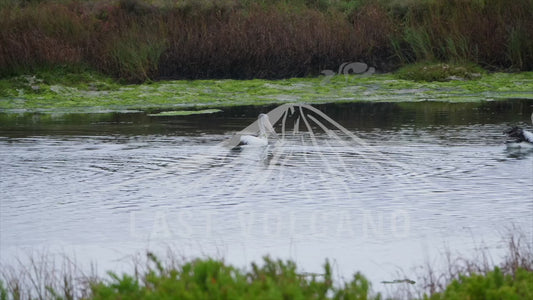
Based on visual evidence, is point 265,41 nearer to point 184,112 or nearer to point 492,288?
point 184,112

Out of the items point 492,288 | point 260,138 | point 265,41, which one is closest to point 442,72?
point 265,41

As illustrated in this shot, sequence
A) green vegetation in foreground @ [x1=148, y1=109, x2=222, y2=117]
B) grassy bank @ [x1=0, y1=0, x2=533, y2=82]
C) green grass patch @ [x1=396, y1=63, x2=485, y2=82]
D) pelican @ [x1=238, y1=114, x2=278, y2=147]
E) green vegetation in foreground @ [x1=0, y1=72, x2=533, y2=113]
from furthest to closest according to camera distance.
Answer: grassy bank @ [x1=0, y1=0, x2=533, y2=82]
green grass patch @ [x1=396, y1=63, x2=485, y2=82]
green vegetation in foreground @ [x1=0, y1=72, x2=533, y2=113]
green vegetation in foreground @ [x1=148, y1=109, x2=222, y2=117]
pelican @ [x1=238, y1=114, x2=278, y2=147]

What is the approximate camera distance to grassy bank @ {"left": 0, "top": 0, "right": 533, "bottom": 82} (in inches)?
1005

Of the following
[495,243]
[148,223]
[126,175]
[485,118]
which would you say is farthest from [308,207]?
[485,118]

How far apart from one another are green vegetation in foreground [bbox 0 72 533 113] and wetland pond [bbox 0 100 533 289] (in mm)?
4790

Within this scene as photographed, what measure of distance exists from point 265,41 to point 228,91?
3.13m

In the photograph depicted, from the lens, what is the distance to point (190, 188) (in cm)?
1045

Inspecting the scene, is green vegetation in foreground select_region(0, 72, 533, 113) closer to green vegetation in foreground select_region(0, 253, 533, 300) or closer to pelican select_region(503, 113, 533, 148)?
pelican select_region(503, 113, 533, 148)

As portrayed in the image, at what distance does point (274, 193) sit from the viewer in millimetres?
9992

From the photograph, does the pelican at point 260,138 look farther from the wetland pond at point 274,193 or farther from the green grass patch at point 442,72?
the green grass patch at point 442,72

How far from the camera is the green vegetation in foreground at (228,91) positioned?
2170 cm

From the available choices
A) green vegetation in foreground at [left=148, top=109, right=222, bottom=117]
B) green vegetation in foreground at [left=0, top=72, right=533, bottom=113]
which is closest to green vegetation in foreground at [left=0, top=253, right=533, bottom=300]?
green vegetation in foreground at [left=148, top=109, right=222, bottom=117]

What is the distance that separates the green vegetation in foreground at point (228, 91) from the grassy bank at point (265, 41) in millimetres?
896

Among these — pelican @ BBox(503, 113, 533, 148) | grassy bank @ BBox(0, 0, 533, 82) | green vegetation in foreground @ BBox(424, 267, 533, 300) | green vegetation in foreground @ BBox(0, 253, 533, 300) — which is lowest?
pelican @ BBox(503, 113, 533, 148)
